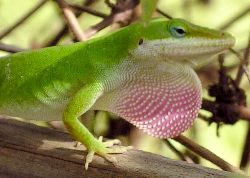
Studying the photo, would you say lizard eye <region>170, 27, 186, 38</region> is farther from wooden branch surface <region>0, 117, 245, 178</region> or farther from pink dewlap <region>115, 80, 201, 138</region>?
wooden branch surface <region>0, 117, 245, 178</region>

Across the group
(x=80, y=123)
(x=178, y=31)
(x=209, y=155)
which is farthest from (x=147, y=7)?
(x=209, y=155)

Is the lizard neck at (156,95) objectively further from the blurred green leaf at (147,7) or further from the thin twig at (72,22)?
the thin twig at (72,22)

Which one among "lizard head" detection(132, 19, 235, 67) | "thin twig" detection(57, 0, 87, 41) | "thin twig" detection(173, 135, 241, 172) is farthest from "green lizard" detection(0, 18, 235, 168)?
"thin twig" detection(57, 0, 87, 41)

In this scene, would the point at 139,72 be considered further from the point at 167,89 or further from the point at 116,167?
the point at 116,167

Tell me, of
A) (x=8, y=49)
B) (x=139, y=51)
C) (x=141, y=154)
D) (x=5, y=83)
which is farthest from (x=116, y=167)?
(x=8, y=49)

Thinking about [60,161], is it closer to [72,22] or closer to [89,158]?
[89,158]
